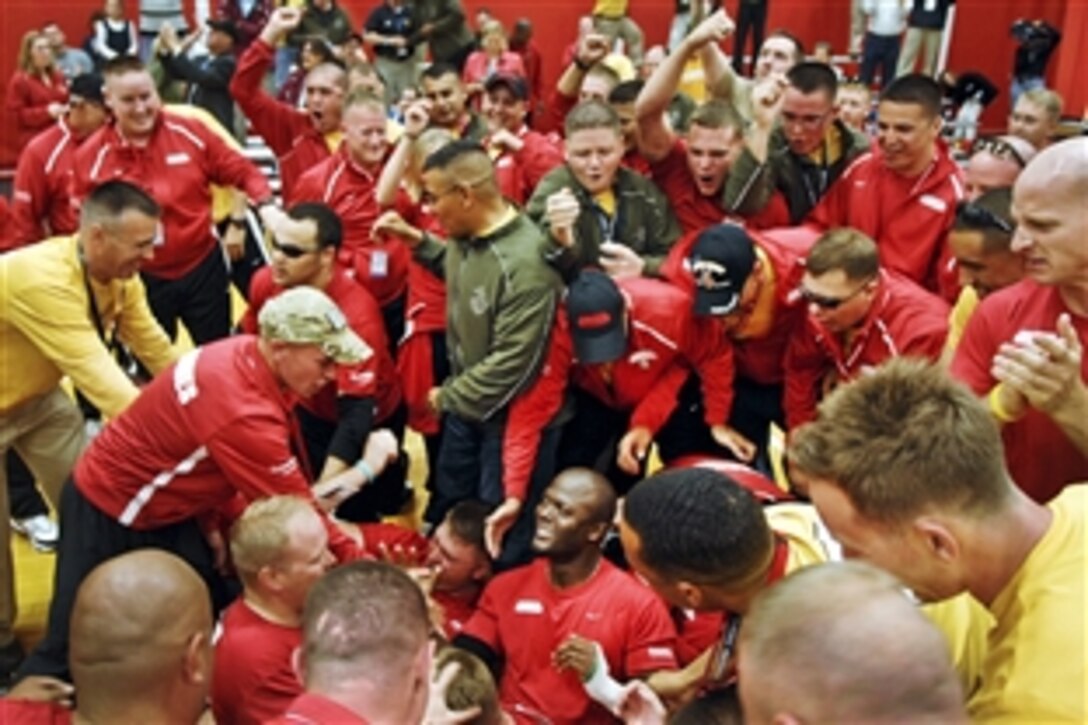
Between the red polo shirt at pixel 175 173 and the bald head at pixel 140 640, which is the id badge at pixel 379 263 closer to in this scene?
the red polo shirt at pixel 175 173

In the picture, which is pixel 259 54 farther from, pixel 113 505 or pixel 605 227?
pixel 113 505

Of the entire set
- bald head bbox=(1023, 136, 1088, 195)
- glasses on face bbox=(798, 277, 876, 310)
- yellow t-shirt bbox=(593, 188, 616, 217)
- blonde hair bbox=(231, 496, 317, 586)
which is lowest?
blonde hair bbox=(231, 496, 317, 586)

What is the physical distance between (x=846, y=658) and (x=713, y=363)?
8.49 feet

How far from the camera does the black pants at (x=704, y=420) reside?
416 centimetres

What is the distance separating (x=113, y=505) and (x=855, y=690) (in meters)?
2.55

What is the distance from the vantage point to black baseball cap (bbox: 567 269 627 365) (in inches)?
141

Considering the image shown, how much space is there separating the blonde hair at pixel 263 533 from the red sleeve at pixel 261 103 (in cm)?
359

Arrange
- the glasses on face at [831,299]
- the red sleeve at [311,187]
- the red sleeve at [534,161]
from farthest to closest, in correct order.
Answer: the red sleeve at [534,161] → the red sleeve at [311,187] → the glasses on face at [831,299]

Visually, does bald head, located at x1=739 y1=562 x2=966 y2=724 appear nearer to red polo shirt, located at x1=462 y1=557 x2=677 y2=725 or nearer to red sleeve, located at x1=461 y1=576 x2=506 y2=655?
red polo shirt, located at x1=462 y1=557 x2=677 y2=725

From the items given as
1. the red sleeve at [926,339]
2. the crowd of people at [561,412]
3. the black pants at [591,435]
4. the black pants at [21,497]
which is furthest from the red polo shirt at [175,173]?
the red sleeve at [926,339]

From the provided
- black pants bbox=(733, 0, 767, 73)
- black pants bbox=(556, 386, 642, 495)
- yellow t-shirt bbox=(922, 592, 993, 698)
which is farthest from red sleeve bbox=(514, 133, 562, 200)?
black pants bbox=(733, 0, 767, 73)

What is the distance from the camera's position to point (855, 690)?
137 cm

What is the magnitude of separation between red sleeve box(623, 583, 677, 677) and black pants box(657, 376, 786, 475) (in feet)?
3.47

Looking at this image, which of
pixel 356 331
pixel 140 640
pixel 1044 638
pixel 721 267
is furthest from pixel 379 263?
pixel 1044 638
